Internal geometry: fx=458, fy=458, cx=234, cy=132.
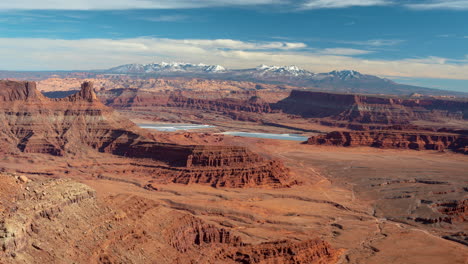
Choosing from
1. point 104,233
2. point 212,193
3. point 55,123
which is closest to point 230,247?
point 104,233

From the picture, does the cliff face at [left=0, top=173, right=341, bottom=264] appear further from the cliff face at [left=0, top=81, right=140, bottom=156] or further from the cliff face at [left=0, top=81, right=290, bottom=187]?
the cliff face at [left=0, top=81, right=140, bottom=156]

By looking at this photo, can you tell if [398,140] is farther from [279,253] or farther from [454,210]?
[279,253]

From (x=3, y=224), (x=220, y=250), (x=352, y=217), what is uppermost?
(x=3, y=224)

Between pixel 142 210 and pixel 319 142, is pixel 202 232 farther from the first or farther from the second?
pixel 319 142

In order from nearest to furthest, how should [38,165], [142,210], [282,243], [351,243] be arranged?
[142,210], [282,243], [351,243], [38,165]

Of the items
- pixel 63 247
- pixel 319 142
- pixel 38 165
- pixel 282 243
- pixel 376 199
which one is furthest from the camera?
pixel 319 142

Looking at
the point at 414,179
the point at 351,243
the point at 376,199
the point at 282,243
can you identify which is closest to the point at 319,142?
the point at 414,179
